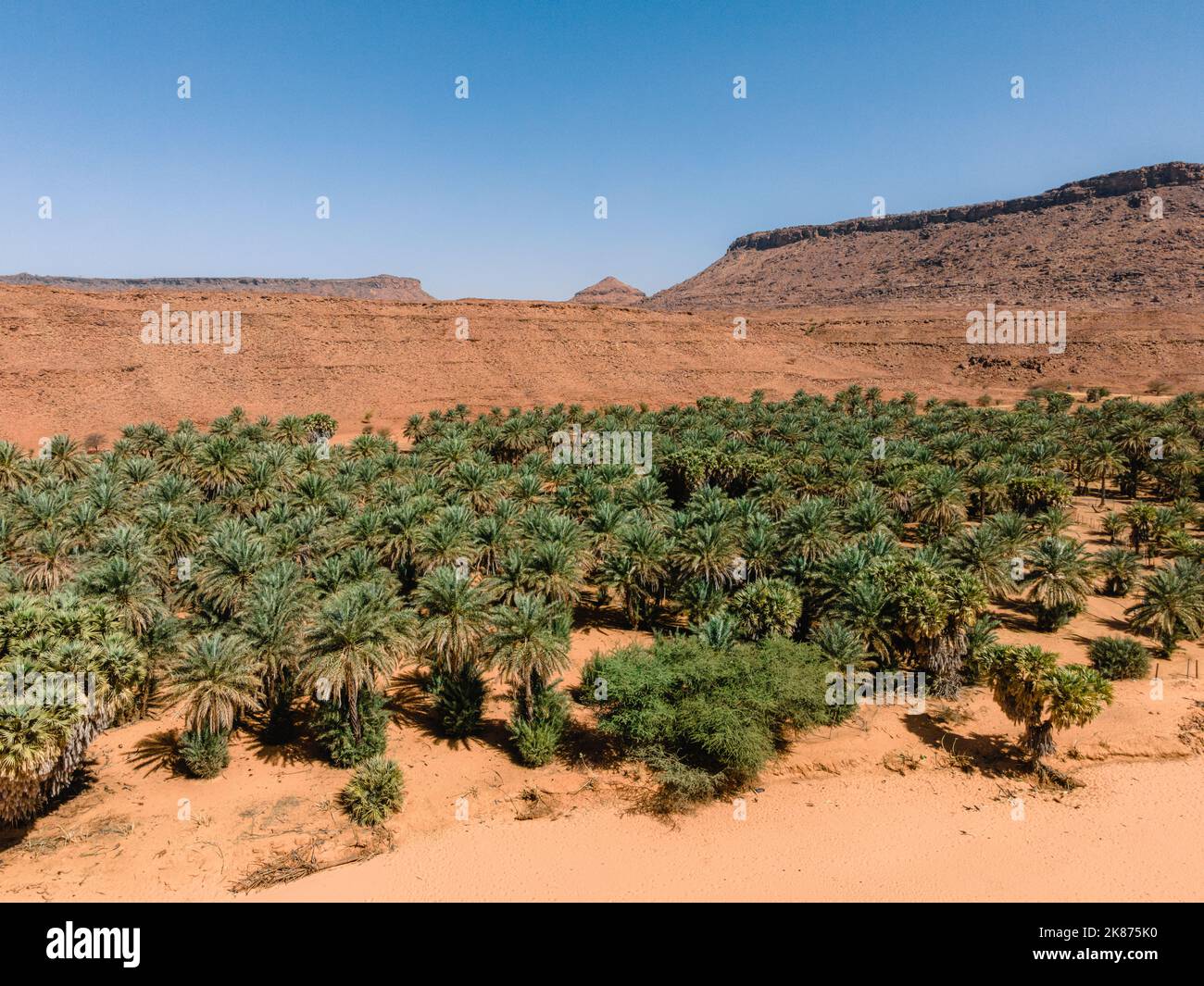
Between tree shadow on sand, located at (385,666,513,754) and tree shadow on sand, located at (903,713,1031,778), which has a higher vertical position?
tree shadow on sand, located at (385,666,513,754)

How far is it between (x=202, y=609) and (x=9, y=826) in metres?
7.83

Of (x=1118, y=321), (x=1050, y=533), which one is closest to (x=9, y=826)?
(x=1050, y=533)

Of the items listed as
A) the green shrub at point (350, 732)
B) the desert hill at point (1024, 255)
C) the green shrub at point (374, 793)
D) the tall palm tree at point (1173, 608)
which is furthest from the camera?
the desert hill at point (1024, 255)

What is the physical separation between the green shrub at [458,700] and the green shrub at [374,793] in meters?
3.27

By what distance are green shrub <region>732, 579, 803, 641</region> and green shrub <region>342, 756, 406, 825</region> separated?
1258 cm

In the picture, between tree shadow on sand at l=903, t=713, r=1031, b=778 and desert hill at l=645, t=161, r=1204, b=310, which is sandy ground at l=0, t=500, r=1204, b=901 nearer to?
tree shadow on sand at l=903, t=713, r=1031, b=778

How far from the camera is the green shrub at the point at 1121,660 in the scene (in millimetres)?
25750
